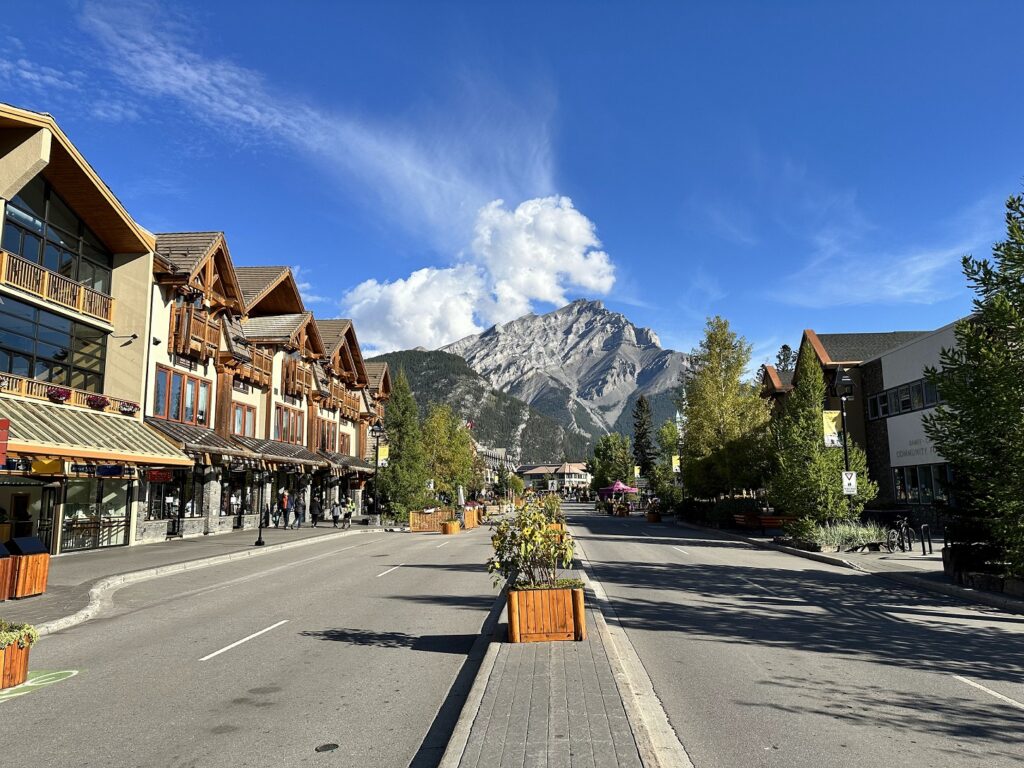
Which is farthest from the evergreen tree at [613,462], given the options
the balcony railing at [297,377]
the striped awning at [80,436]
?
the striped awning at [80,436]

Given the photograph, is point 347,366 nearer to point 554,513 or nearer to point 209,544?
point 209,544

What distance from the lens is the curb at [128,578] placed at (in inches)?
439

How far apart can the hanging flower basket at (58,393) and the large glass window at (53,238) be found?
4.17 metres

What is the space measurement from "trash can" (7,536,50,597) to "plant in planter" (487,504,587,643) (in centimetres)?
995

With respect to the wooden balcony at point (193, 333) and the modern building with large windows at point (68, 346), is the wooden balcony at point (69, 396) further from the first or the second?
the wooden balcony at point (193, 333)

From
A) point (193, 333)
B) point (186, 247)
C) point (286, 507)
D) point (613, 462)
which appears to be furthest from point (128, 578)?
point (613, 462)

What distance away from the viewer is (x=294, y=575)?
17.8 metres

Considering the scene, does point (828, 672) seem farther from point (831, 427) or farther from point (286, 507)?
point (286, 507)

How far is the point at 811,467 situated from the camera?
2450 centimetres

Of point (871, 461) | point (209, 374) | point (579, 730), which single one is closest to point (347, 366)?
point (209, 374)

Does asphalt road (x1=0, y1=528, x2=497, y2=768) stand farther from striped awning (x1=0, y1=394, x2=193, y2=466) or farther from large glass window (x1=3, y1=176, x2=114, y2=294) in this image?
large glass window (x1=3, y1=176, x2=114, y2=294)

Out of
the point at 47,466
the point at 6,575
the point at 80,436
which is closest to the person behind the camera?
the point at 6,575

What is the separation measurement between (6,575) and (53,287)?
37.9 feet

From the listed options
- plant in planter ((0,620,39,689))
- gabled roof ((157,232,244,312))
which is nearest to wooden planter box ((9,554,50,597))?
plant in planter ((0,620,39,689))
